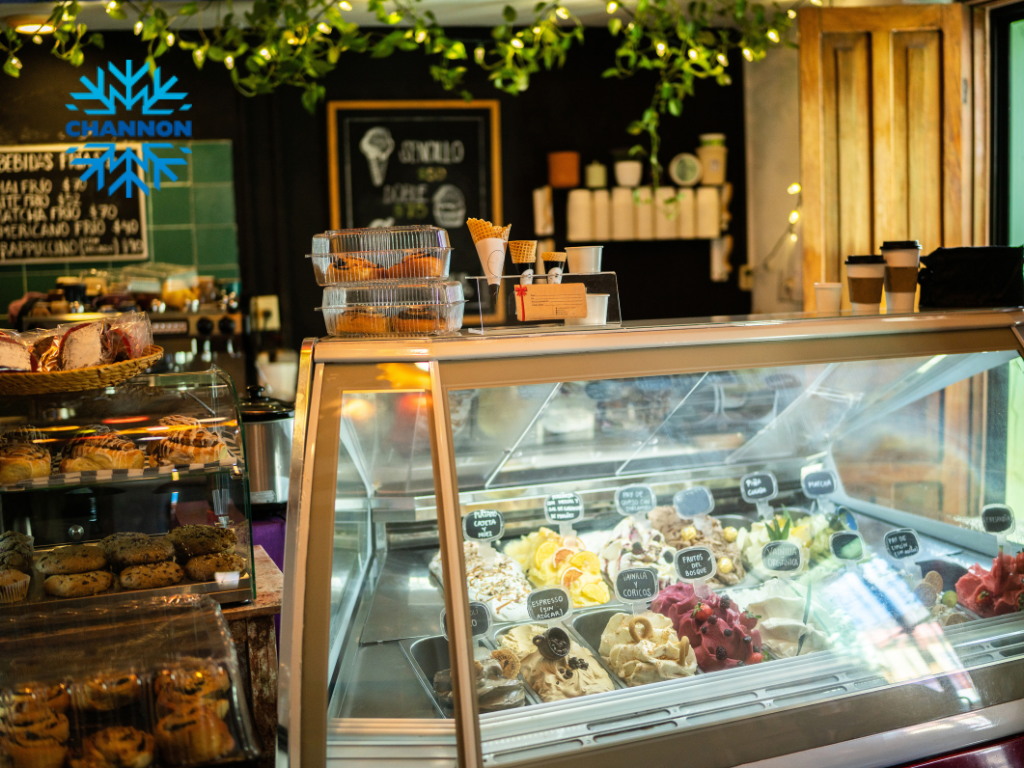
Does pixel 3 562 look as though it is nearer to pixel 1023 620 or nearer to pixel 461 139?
pixel 1023 620

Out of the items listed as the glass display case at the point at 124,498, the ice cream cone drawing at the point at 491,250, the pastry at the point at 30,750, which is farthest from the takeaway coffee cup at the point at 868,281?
the pastry at the point at 30,750

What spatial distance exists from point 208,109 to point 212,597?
356cm

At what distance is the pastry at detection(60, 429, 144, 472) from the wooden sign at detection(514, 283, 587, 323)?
2.58 ft

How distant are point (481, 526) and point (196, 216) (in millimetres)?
3483

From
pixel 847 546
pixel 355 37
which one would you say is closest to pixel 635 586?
pixel 847 546

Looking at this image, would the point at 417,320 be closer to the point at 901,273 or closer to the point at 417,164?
the point at 901,273

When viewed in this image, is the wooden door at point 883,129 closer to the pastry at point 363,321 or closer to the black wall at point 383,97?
the black wall at point 383,97

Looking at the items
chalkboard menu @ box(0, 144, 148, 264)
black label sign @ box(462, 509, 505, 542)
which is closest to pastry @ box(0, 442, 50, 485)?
black label sign @ box(462, 509, 505, 542)

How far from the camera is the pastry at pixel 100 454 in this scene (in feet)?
5.13

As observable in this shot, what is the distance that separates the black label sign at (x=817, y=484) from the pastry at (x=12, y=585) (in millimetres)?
1760

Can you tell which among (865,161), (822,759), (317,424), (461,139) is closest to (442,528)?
(317,424)

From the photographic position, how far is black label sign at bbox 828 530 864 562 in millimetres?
1924

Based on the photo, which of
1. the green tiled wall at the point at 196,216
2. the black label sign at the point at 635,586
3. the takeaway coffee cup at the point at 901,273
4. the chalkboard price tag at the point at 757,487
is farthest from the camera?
the green tiled wall at the point at 196,216

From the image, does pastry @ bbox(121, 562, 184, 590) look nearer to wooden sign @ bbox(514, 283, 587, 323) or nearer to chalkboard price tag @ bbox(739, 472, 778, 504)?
wooden sign @ bbox(514, 283, 587, 323)
